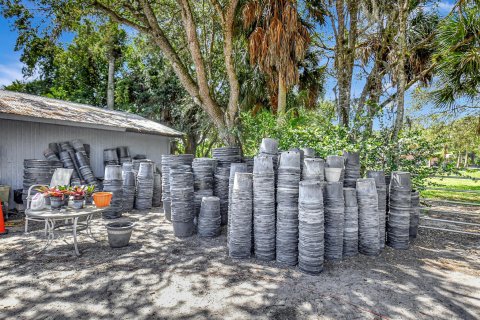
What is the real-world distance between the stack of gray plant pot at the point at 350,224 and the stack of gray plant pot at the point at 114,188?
15.3 ft

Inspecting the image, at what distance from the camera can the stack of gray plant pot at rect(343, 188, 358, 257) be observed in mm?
4051

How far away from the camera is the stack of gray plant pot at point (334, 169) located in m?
4.13

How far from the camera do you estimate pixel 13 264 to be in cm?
378

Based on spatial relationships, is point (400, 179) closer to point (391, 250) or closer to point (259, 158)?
point (391, 250)

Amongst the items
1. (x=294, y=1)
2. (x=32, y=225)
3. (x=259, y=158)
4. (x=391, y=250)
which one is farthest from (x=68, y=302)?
(x=294, y=1)

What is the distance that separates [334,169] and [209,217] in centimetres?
230

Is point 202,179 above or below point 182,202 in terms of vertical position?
above

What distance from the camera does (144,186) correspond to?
7.34m

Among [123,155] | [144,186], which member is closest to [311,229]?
[144,186]

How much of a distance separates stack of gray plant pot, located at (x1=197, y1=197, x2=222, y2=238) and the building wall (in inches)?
205

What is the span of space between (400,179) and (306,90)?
6.15 meters

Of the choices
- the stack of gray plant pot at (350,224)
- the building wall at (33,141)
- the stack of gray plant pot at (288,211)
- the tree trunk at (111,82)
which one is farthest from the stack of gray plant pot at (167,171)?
the tree trunk at (111,82)

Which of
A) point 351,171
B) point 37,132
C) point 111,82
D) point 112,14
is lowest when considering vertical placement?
point 351,171

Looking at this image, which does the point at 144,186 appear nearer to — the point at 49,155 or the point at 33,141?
the point at 49,155
